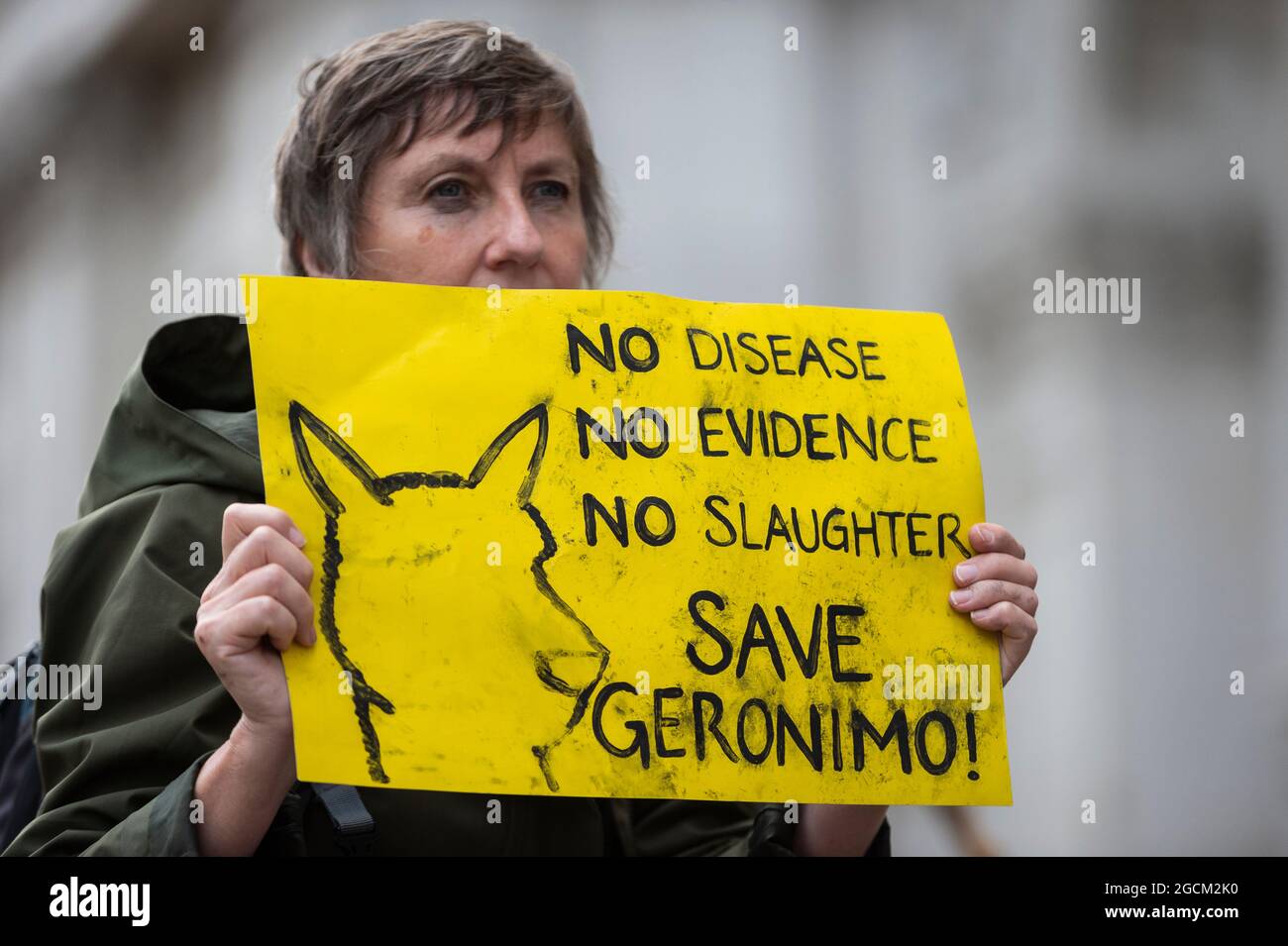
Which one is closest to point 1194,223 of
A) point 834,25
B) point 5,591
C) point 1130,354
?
point 1130,354

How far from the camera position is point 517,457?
167cm

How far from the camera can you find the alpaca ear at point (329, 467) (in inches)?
62.3

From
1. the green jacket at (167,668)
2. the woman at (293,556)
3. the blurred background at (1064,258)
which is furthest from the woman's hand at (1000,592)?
the blurred background at (1064,258)

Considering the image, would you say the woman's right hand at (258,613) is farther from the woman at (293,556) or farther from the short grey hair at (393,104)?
the short grey hair at (393,104)

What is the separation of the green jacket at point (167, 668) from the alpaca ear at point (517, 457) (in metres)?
0.35

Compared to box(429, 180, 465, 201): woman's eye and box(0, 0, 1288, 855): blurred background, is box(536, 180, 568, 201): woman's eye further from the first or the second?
box(0, 0, 1288, 855): blurred background

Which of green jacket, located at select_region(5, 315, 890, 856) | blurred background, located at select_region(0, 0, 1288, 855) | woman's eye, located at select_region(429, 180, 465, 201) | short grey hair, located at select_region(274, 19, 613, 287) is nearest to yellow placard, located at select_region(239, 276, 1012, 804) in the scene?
green jacket, located at select_region(5, 315, 890, 856)

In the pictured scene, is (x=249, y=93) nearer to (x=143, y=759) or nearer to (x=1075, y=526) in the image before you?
(x=1075, y=526)

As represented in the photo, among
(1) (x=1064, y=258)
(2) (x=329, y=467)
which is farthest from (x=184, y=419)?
(1) (x=1064, y=258)

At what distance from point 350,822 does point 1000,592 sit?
2.77 feet

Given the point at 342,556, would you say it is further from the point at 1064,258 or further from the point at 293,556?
the point at 1064,258

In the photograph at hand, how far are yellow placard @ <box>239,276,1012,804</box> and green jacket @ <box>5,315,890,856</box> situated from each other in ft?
0.75

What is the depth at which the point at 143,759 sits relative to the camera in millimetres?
1611
